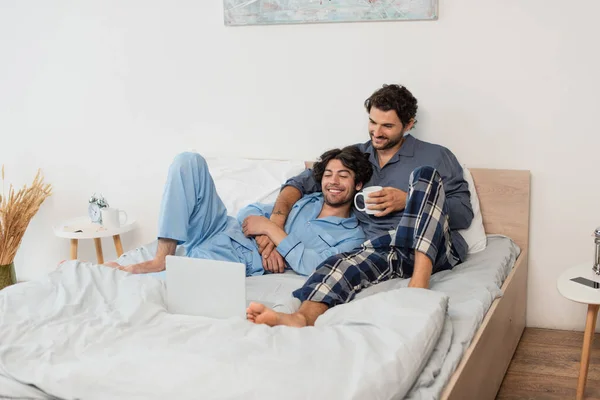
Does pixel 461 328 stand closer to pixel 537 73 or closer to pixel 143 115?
pixel 537 73

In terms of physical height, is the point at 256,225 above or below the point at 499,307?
above

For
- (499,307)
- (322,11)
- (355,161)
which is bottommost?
(499,307)

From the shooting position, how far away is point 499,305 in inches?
88.3

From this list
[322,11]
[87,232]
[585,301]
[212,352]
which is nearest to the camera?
[212,352]

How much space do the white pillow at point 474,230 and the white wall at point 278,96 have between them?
15 centimetres

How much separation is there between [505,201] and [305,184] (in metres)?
0.81

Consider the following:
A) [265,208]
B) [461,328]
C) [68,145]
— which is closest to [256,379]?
[461,328]

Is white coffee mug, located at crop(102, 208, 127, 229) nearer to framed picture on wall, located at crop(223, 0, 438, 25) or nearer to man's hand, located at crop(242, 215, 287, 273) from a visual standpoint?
man's hand, located at crop(242, 215, 287, 273)

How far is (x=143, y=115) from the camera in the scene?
3.43 metres

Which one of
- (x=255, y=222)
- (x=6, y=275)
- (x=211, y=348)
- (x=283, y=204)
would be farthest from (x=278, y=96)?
(x=211, y=348)

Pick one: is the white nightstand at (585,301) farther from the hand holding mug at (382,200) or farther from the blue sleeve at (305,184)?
the blue sleeve at (305,184)

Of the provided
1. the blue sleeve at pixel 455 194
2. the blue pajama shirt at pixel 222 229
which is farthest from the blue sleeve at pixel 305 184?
the blue sleeve at pixel 455 194

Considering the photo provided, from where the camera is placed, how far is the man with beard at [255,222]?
2.54 metres

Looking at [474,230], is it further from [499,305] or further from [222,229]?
[222,229]
